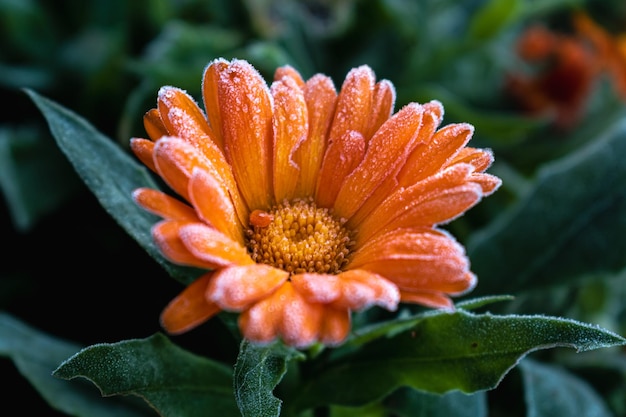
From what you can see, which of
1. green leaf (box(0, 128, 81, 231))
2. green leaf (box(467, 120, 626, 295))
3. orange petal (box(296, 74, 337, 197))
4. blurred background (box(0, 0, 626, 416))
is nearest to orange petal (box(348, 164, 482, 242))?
orange petal (box(296, 74, 337, 197))

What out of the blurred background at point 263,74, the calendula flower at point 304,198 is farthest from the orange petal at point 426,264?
the blurred background at point 263,74

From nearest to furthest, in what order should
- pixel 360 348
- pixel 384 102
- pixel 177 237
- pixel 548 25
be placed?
pixel 177 237 → pixel 384 102 → pixel 360 348 → pixel 548 25

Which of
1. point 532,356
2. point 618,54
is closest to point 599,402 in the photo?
point 532,356

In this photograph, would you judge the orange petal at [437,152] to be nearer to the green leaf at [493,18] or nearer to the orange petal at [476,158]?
the orange petal at [476,158]

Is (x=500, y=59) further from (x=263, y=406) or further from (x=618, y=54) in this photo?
(x=263, y=406)

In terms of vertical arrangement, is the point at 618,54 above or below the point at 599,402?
above

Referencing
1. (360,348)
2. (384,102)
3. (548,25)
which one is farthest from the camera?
(548,25)

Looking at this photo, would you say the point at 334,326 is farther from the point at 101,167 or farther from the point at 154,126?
the point at 101,167
